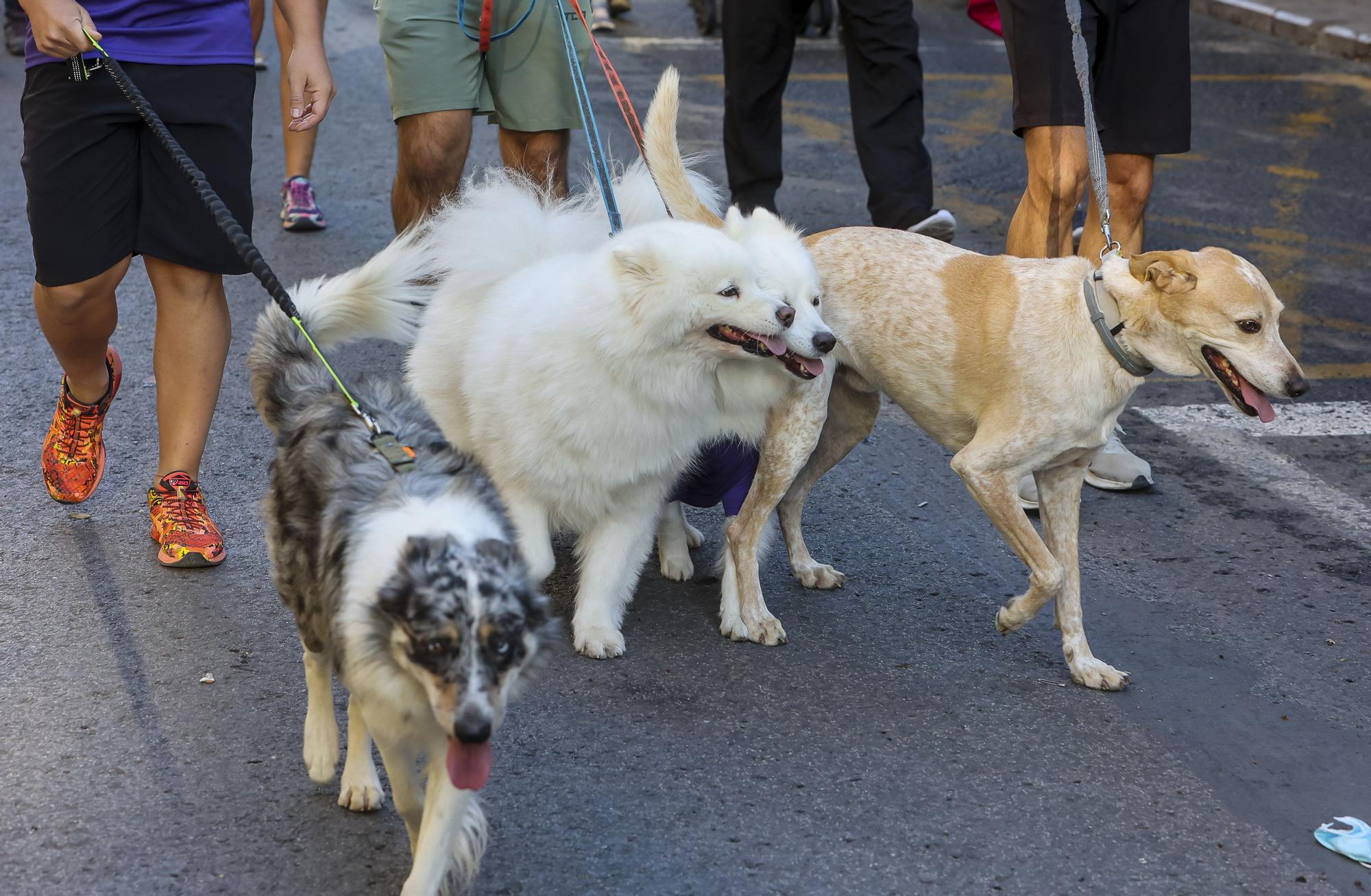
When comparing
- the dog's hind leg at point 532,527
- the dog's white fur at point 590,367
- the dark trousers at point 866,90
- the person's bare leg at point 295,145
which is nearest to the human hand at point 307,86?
the dog's white fur at point 590,367

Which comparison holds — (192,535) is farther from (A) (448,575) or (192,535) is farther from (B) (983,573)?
(B) (983,573)

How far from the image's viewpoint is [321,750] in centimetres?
294

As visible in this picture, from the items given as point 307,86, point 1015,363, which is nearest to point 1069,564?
point 1015,363

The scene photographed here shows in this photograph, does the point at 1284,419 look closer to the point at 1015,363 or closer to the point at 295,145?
the point at 1015,363

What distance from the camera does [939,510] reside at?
4609 millimetres

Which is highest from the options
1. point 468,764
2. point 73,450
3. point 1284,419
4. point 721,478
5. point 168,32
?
point 168,32

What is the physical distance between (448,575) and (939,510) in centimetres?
269

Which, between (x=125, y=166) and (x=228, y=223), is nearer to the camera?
(x=228, y=223)

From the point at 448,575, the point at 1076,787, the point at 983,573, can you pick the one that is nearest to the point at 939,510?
the point at 983,573

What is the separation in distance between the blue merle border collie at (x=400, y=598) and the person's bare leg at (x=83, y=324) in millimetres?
919

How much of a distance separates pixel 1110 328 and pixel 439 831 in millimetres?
2133

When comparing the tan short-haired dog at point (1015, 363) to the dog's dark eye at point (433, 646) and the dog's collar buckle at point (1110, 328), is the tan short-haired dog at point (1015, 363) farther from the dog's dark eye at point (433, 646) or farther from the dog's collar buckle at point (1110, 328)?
the dog's dark eye at point (433, 646)

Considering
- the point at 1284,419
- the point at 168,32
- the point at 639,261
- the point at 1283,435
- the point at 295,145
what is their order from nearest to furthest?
the point at 639,261
the point at 168,32
the point at 1283,435
the point at 1284,419
the point at 295,145

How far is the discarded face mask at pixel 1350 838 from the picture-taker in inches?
113
